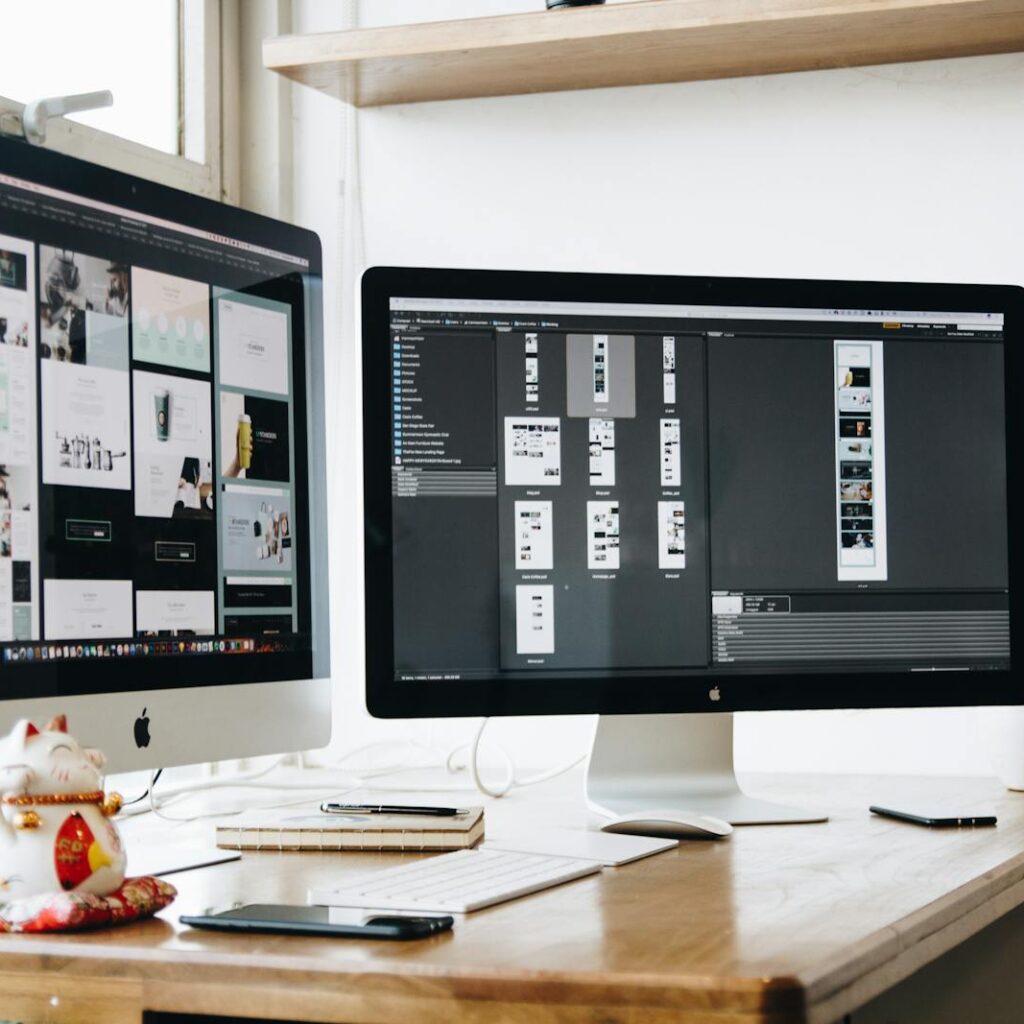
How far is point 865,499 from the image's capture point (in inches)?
53.6

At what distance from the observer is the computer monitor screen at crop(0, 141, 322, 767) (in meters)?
1.03

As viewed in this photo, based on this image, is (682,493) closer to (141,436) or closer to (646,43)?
(141,436)

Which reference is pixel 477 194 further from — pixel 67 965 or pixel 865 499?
pixel 67 965

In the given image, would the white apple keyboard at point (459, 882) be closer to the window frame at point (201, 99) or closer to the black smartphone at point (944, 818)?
the black smartphone at point (944, 818)

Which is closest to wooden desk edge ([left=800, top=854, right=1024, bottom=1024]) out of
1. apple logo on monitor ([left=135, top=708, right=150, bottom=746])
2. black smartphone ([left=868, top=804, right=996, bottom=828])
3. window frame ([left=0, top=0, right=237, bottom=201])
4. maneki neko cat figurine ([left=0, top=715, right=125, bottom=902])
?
black smartphone ([left=868, top=804, right=996, bottom=828])

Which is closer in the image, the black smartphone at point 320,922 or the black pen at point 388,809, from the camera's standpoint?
the black smartphone at point 320,922

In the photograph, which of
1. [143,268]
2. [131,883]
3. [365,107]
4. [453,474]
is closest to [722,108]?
[365,107]

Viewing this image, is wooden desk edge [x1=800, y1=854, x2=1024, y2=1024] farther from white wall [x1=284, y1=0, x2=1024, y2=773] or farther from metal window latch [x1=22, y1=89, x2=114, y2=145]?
metal window latch [x1=22, y1=89, x2=114, y2=145]

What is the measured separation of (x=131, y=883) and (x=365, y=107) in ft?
4.53

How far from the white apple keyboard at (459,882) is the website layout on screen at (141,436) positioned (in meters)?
0.28

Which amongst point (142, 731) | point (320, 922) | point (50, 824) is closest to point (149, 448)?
point (142, 731)

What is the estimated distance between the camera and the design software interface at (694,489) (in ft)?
4.26

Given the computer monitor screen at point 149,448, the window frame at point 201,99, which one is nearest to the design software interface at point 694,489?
the computer monitor screen at point 149,448

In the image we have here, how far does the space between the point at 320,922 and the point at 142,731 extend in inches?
12.7
